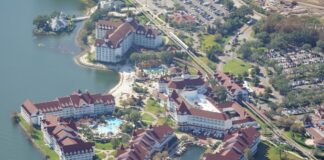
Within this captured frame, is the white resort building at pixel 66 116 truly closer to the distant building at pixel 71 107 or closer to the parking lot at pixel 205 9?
the distant building at pixel 71 107

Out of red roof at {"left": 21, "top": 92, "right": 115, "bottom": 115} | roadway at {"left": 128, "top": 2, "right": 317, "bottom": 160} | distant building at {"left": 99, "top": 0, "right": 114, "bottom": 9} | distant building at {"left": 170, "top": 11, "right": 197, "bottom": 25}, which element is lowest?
roadway at {"left": 128, "top": 2, "right": 317, "bottom": 160}

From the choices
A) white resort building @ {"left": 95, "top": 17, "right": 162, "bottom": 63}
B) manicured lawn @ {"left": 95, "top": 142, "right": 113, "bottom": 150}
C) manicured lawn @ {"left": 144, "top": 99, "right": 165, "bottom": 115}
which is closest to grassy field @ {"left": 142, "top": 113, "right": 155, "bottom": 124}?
manicured lawn @ {"left": 144, "top": 99, "right": 165, "bottom": 115}

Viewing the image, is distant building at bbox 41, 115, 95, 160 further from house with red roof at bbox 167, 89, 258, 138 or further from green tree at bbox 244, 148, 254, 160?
green tree at bbox 244, 148, 254, 160

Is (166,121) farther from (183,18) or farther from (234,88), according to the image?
(183,18)

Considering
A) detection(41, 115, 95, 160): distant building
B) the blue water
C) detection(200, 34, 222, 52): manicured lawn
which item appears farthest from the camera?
detection(200, 34, 222, 52): manicured lawn

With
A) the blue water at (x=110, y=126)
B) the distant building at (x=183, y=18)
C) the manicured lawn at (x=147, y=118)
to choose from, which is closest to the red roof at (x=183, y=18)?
the distant building at (x=183, y=18)
